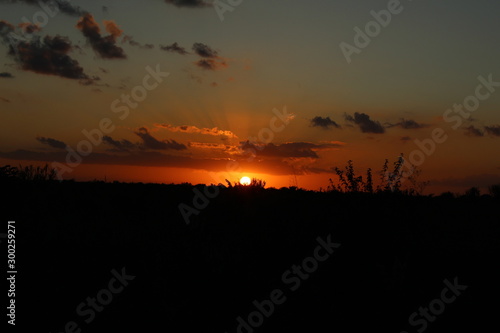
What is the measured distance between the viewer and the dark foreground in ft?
21.6

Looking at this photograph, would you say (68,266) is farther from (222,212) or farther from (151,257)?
(222,212)

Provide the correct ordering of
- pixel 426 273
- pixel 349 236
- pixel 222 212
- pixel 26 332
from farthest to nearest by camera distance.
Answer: pixel 222 212
pixel 349 236
pixel 426 273
pixel 26 332

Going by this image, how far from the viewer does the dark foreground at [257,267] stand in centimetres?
659

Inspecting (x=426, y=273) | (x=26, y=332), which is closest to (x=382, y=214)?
(x=426, y=273)

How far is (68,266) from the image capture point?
26.2 ft

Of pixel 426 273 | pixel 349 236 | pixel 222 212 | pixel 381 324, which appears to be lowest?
pixel 381 324

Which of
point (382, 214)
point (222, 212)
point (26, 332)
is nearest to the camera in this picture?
point (26, 332)

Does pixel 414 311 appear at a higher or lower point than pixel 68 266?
lower

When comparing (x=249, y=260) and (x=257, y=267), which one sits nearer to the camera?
(x=257, y=267)

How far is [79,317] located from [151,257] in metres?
1.72

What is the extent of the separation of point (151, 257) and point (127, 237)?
38.7 inches

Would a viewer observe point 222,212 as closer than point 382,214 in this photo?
No

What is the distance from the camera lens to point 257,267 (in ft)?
25.6

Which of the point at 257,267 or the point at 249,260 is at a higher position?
the point at 249,260
